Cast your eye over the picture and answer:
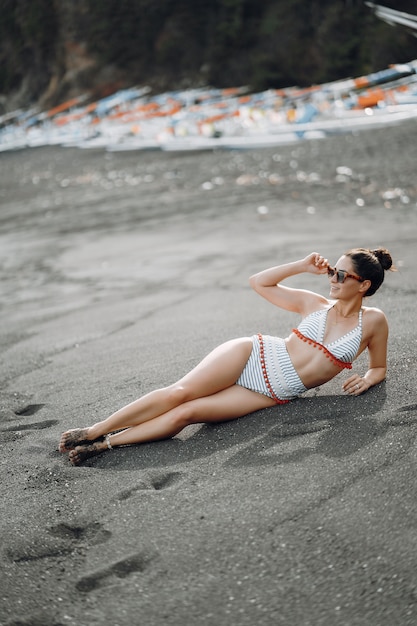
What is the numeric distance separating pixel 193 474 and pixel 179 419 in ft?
1.40

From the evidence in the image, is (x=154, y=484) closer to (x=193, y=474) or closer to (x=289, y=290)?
(x=193, y=474)

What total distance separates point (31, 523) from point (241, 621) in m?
1.19

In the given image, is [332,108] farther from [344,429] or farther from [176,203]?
[344,429]

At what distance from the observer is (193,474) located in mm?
3604

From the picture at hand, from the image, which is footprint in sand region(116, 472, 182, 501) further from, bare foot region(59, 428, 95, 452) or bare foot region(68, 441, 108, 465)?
bare foot region(59, 428, 95, 452)

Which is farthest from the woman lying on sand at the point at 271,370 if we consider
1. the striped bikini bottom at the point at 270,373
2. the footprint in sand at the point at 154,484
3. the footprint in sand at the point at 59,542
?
the footprint in sand at the point at 59,542

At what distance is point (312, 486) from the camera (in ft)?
10.9

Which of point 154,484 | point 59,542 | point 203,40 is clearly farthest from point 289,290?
point 203,40

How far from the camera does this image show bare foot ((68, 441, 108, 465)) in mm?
3895

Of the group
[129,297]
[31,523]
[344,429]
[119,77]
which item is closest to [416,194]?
[129,297]

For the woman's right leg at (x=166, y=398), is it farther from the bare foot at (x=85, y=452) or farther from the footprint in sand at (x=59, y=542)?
the footprint in sand at (x=59, y=542)

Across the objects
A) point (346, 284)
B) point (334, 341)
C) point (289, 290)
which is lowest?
point (334, 341)

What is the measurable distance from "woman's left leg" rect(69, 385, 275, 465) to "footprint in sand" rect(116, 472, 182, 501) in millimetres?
387

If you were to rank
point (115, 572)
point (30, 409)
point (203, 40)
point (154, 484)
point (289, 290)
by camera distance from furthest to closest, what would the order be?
point (203, 40) → point (30, 409) → point (289, 290) → point (154, 484) → point (115, 572)
